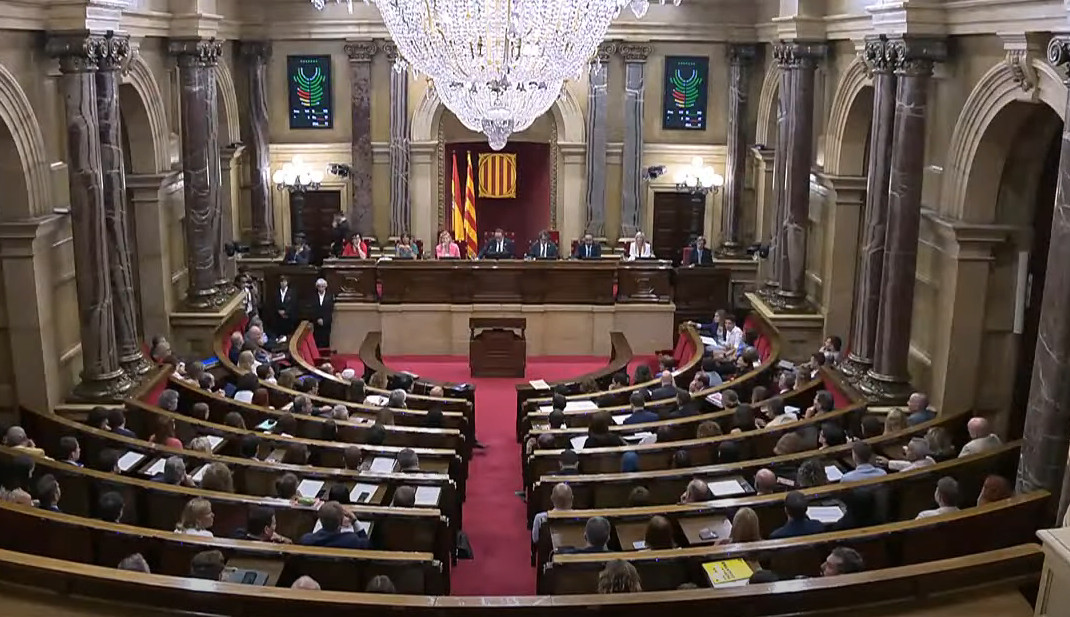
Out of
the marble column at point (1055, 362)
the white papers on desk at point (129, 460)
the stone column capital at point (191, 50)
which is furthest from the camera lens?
the stone column capital at point (191, 50)

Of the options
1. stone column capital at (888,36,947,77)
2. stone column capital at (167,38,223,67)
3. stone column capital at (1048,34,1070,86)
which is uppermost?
stone column capital at (167,38,223,67)

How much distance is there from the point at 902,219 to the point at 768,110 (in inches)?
329

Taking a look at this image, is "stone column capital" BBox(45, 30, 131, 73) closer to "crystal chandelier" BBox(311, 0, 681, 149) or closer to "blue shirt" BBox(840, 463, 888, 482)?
"crystal chandelier" BBox(311, 0, 681, 149)

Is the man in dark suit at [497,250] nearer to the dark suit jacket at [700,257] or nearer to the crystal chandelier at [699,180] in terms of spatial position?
the dark suit jacket at [700,257]

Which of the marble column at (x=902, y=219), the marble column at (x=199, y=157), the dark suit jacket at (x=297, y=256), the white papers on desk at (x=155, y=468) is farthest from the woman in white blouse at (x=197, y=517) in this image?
the dark suit jacket at (x=297, y=256)

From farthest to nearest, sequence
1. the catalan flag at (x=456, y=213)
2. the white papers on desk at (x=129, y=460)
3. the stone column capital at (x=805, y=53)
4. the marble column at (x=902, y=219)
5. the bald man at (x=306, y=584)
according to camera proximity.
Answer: the catalan flag at (x=456, y=213), the stone column capital at (x=805, y=53), the marble column at (x=902, y=219), the white papers on desk at (x=129, y=460), the bald man at (x=306, y=584)

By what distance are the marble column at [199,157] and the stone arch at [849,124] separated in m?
9.61

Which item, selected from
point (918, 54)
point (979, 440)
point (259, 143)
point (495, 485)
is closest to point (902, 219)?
point (918, 54)

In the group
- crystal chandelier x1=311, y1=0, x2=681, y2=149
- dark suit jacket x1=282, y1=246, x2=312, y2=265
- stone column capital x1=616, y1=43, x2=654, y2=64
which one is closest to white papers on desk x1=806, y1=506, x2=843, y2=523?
crystal chandelier x1=311, y1=0, x2=681, y2=149

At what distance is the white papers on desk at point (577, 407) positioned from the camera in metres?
12.7

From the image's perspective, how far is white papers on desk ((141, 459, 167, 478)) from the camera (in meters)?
9.92

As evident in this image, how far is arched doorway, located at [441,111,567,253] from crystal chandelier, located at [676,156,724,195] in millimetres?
2744

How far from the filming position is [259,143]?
20.2 m

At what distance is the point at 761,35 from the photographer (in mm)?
19781
